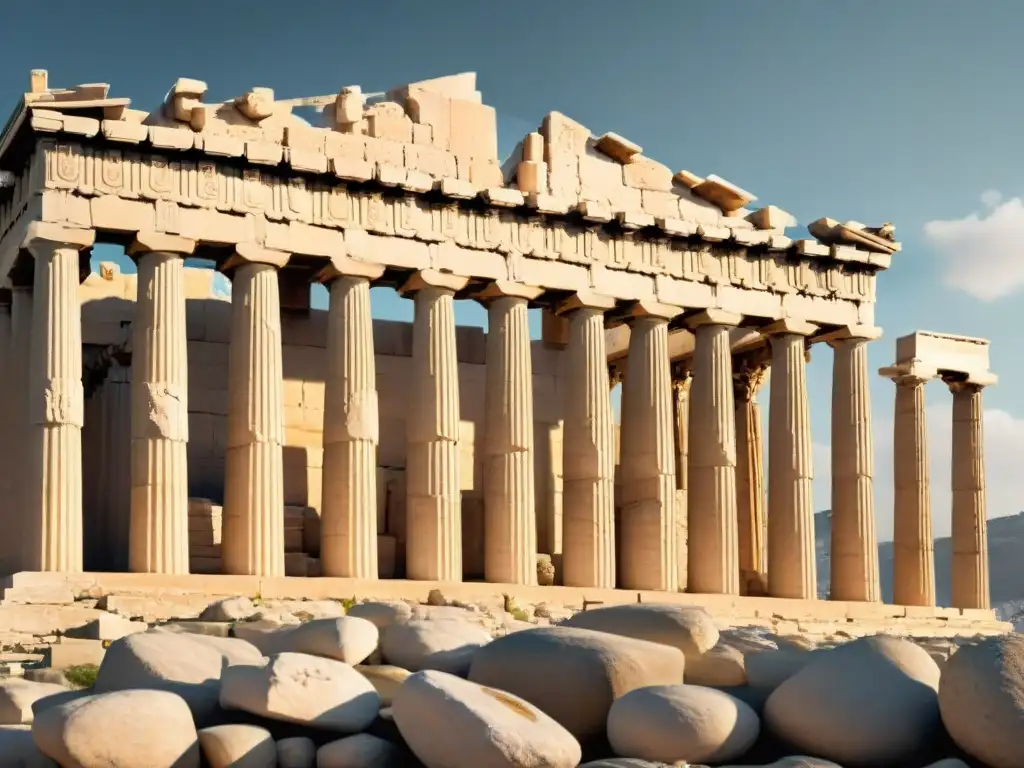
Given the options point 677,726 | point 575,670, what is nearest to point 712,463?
point 575,670

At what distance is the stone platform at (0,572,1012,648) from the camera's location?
29.0 meters

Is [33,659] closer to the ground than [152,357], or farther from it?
closer to the ground

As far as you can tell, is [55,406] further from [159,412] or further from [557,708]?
[557,708]

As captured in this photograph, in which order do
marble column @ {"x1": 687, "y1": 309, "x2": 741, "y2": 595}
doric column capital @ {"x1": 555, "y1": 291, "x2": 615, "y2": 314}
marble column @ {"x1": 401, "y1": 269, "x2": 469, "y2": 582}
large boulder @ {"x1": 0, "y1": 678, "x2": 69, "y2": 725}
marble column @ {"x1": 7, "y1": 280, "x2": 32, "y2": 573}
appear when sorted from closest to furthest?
large boulder @ {"x1": 0, "y1": 678, "x2": 69, "y2": 725} → marble column @ {"x1": 7, "y1": 280, "x2": 32, "y2": 573} → marble column @ {"x1": 401, "y1": 269, "x2": 469, "y2": 582} → doric column capital @ {"x1": 555, "y1": 291, "x2": 615, "y2": 314} → marble column @ {"x1": 687, "y1": 309, "x2": 741, "y2": 595}

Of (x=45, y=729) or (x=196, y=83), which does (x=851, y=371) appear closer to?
(x=196, y=83)

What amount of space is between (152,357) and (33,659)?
33.5ft

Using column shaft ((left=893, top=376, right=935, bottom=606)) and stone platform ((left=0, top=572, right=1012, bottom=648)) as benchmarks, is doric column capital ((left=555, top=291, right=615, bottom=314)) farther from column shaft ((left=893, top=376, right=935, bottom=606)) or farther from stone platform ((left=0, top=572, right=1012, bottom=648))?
column shaft ((left=893, top=376, right=935, bottom=606))

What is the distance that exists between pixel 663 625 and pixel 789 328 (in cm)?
2701

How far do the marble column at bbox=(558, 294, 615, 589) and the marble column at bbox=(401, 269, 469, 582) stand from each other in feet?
10.7

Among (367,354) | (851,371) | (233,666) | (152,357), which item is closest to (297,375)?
(367,354)

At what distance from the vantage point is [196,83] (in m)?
34.8

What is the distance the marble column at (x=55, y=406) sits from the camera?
107ft

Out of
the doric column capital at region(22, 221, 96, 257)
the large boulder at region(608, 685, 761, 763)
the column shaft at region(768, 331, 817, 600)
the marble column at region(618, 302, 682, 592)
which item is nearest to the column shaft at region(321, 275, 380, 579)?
the doric column capital at region(22, 221, 96, 257)

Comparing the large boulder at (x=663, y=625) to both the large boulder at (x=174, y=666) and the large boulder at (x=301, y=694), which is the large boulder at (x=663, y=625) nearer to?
the large boulder at (x=301, y=694)
